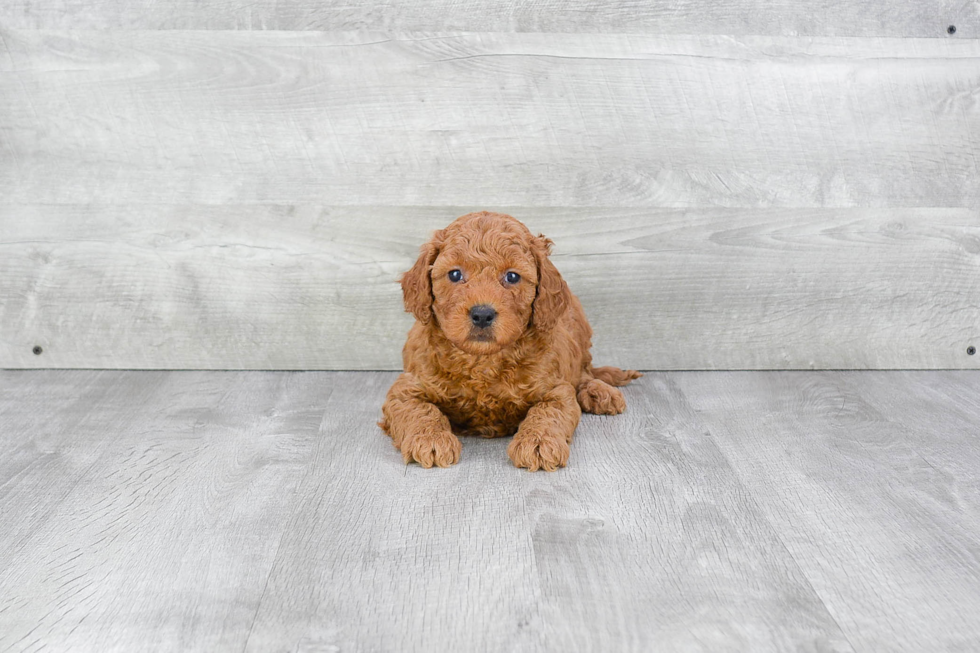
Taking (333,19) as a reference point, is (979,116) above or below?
below

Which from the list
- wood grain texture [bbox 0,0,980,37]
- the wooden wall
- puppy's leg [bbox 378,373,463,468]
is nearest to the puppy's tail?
the wooden wall

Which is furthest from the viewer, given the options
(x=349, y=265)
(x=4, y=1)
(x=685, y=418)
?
(x=349, y=265)

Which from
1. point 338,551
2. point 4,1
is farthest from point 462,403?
point 4,1

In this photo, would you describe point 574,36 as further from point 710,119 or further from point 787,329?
point 787,329

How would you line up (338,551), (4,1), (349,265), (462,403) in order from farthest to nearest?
(349,265)
(4,1)
(462,403)
(338,551)

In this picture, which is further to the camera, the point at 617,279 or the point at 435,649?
the point at 617,279

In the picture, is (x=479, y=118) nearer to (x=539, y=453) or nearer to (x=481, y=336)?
(x=481, y=336)

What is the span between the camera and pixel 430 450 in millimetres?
2035

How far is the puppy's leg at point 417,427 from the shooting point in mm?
2039

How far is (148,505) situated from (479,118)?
1.50 metres

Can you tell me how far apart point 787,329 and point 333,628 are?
1.99 meters

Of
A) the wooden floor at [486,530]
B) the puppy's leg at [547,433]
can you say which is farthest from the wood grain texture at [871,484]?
the puppy's leg at [547,433]

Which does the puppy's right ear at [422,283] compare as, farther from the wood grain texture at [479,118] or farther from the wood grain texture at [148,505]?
the wood grain texture at [479,118]

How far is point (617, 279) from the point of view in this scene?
284cm
